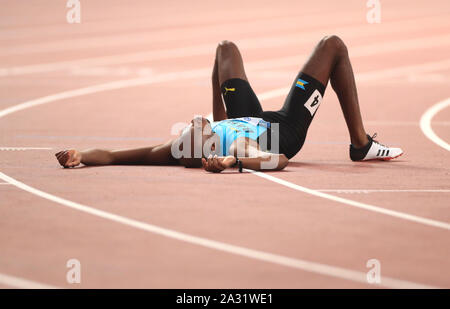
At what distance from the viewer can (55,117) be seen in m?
8.68

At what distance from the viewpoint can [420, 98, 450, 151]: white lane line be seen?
23.7ft

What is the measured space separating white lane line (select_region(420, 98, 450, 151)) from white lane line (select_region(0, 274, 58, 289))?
4.84 meters

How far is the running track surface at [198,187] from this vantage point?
115 inches

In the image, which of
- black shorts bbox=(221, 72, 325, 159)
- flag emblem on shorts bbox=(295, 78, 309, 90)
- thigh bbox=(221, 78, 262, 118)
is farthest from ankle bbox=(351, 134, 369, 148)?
thigh bbox=(221, 78, 262, 118)

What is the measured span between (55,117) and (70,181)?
407 centimetres

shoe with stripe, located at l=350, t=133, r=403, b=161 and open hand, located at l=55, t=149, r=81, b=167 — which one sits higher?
open hand, located at l=55, t=149, r=81, b=167

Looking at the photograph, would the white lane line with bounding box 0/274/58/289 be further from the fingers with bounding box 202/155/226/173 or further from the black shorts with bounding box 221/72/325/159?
the black shorts with bounding box 221/72/325/159

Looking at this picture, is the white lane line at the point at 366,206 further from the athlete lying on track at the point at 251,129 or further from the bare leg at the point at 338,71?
the bare leg at the point at 338,71

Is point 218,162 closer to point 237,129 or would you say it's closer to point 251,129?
point 237,129

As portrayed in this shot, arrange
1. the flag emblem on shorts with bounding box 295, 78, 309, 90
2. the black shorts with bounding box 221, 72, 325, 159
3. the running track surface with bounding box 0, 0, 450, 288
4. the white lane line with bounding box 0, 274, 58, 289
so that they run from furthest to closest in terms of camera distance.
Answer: the flag emblem on shorts with bounding box 295, 78, 309, 90 < the black shorts with bounding box 221, 72, 325, 159 < the running track surface with bounding box 0, 0, 450, 288 < the white lane line with bounding box 0, 274, 58, 289

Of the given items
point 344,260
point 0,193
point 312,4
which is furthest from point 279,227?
point 312,4

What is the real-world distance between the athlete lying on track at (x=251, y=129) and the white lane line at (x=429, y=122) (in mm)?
1354

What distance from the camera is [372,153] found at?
5945 mm

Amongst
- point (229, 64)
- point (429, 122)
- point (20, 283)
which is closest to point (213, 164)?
point (229, 64)
